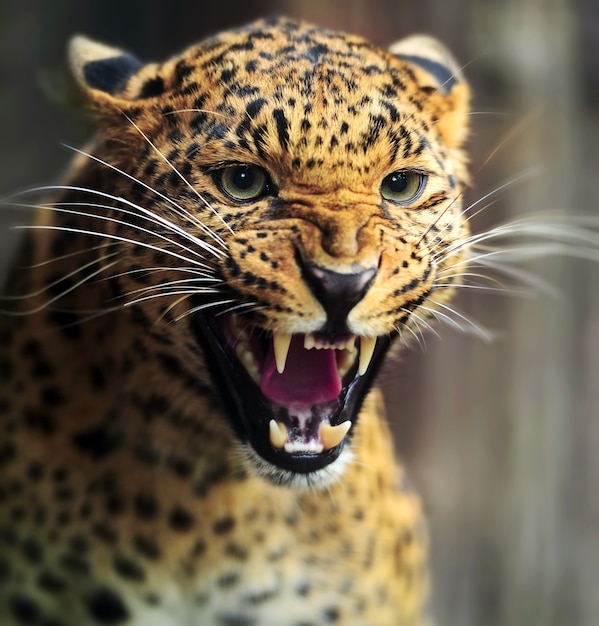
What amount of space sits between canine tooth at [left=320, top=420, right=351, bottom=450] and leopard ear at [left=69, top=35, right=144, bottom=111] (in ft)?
2.62

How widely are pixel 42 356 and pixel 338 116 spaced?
1.00 m

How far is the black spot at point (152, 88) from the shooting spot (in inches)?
82.6

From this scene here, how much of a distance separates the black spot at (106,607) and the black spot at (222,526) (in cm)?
29

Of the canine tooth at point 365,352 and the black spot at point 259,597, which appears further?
the black spot at point 259,597

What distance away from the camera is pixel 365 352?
2.00 m

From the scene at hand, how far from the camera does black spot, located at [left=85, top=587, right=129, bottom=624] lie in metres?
2.42

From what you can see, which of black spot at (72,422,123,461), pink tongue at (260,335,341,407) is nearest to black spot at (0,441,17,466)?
black spot at (72,422,123,461)

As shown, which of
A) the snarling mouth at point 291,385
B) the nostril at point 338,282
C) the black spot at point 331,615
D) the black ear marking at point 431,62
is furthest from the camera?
the black spot at point 331,615

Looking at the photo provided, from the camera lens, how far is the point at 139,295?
2.10m

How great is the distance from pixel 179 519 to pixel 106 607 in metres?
0.28

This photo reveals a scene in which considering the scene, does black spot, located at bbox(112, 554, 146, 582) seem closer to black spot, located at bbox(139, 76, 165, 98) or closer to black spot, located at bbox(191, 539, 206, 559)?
black spot, located at bbox(191, 539, 206, 559)

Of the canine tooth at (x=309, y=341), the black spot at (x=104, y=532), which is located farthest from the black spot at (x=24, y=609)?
the canine tooth at (x=309, y=341)

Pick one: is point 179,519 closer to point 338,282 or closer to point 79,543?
point 79,543

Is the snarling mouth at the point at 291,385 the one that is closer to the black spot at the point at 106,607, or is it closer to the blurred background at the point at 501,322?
the black spot at the point at 106,607
